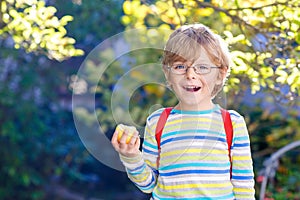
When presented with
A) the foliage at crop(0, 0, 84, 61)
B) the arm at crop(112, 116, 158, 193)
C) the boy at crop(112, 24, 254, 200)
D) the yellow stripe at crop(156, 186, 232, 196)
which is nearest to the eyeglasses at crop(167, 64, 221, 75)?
the boy at crop(112, 24, 254, 200)

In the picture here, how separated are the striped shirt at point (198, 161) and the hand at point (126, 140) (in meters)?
0.07

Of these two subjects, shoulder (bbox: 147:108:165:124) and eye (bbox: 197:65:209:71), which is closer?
eye (bbox: 197:65:209:71)

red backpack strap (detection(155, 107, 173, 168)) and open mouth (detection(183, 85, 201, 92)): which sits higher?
open mouth (detection(183, 85, 201, 92))

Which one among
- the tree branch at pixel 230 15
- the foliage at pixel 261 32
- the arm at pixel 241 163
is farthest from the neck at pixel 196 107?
the tree branch at pixel 230 15

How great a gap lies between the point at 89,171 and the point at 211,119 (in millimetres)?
3860

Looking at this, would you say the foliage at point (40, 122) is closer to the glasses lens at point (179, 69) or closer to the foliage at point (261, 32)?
the foliage at point (261, 32)

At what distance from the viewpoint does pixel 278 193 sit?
4.01m

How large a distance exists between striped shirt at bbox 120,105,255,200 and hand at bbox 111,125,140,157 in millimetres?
66

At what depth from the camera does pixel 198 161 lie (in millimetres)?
2062

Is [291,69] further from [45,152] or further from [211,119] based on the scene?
[45,152]

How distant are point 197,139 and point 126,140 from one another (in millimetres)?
255

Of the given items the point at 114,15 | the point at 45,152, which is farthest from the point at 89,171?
the point at 114,15

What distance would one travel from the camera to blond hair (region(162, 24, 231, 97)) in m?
Answer: 2.07

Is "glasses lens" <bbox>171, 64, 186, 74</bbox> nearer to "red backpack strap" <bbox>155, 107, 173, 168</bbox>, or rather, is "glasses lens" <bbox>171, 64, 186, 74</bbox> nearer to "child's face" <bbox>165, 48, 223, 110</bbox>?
"child's face" <bbox>165, 48, 223, 110</bbox>
